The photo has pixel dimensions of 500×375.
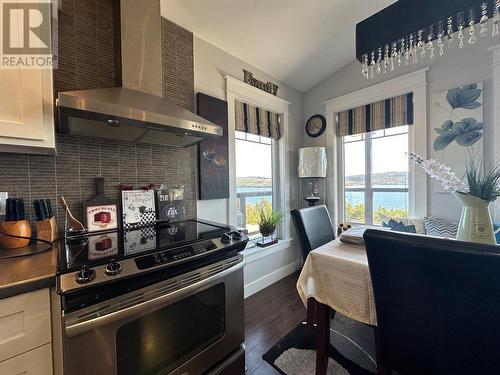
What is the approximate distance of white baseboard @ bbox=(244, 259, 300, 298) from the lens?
95.2 inches

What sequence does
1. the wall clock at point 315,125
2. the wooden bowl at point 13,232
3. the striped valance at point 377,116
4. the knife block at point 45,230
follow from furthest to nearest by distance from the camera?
the wall clock at point 315,125, the striped valance at point 377,116, the knife block at point 45,230, the wooden bowl at point 13,232

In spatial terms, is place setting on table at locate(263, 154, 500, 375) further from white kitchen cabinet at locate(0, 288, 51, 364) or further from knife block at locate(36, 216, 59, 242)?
knife block at locate(36, 216, 59, 242)

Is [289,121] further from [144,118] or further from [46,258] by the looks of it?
[46,258]

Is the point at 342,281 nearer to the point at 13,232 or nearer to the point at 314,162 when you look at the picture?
the point at 13,232

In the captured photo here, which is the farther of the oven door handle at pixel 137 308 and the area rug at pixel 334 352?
the area rug at pixel 334 352

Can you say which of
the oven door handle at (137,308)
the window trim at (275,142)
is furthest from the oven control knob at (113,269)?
the window trim at (275,142)

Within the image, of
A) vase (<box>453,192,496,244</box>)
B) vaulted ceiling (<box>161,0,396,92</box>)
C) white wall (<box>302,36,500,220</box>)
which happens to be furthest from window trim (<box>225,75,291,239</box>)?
vase (<box>453,192,496,244</box>)

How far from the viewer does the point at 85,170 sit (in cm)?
143

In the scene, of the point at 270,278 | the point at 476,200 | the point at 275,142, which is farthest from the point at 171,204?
the point at 476,200

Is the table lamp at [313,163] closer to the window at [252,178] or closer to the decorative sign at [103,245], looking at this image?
the window at [252,178]

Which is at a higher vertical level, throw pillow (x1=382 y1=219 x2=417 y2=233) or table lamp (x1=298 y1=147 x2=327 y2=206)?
table lamp (x1=298 y1=147 x2=327 y2=206)

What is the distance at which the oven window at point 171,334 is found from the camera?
36.9 inches

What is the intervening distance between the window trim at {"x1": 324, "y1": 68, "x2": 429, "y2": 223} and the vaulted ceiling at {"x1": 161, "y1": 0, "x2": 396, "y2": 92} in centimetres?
53

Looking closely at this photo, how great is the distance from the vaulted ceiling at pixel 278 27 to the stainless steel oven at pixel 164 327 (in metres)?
1.92
